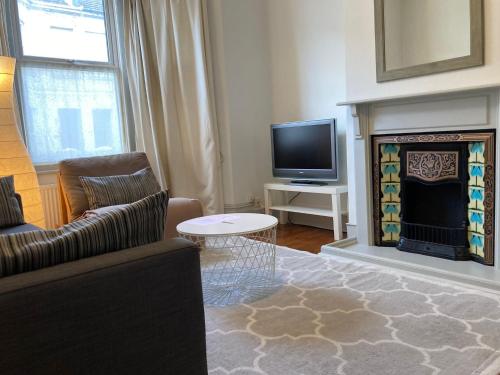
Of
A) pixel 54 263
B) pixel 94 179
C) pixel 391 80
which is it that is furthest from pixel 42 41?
pixel 54 263

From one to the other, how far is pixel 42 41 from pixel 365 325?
3770 mm

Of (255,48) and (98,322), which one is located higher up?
(255,48)

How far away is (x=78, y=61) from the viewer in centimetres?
414

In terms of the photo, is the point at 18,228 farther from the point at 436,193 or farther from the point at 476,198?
the point at 476,198

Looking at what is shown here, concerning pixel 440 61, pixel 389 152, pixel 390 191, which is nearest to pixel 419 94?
pixel 440 61

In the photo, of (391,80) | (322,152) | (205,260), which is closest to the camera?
(391,80)

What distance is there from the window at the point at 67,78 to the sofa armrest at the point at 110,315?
3.34 meters

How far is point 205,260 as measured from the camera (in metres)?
3.29

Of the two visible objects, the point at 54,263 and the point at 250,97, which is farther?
the point at 250,97

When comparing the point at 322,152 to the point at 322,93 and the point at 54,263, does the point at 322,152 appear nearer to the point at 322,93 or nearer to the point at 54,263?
the point at 322,93

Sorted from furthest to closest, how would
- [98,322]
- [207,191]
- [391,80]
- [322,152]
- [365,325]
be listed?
[207,191] < [322,152] < [391,80] < [365,325] < [98,322]

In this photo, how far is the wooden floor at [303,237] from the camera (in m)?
3.66

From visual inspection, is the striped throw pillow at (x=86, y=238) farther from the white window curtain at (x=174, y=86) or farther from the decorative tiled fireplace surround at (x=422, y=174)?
the white window curtain at (x=174, y=86)

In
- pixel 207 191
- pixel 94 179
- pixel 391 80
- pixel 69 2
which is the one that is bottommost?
pixel 207 191
